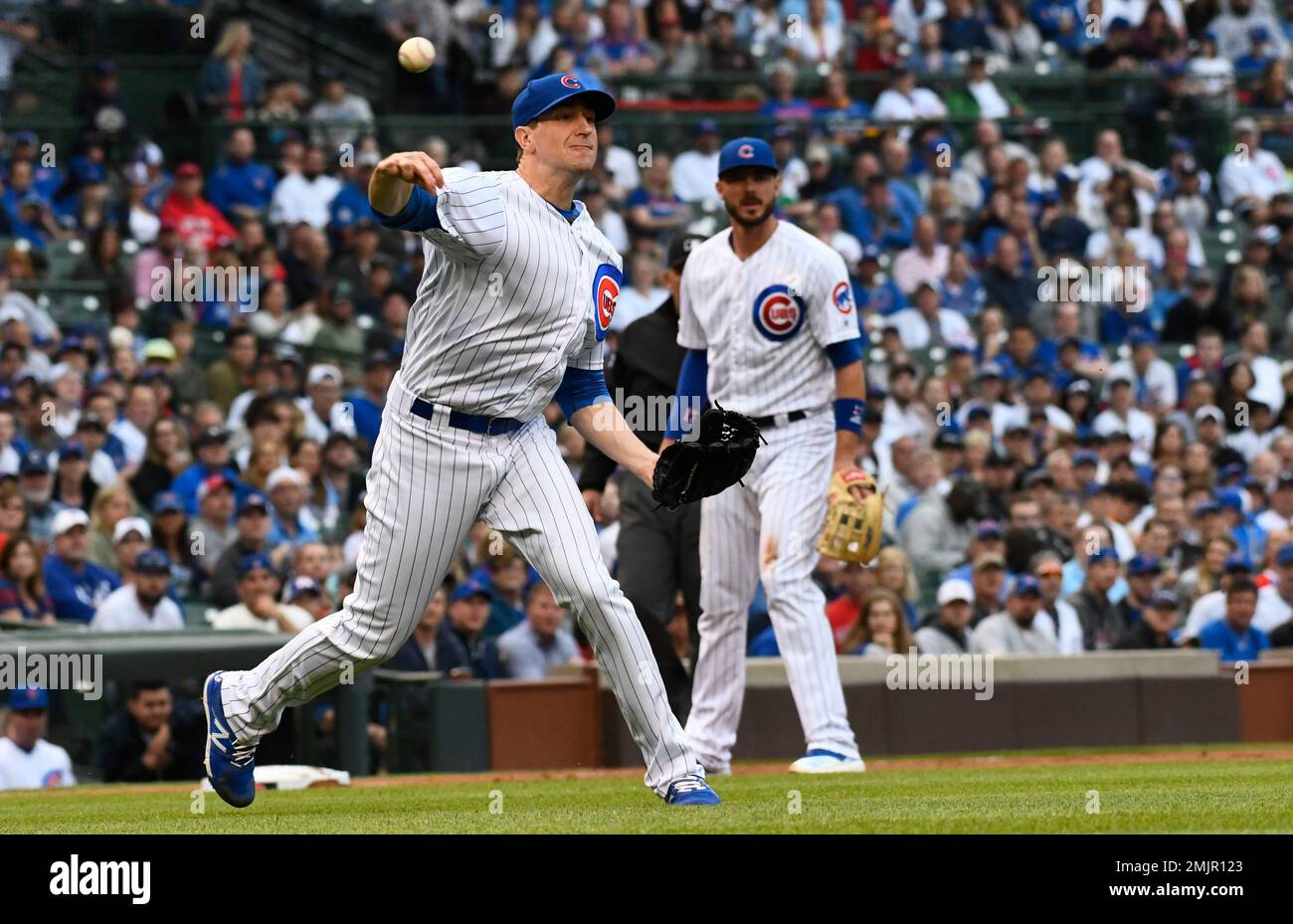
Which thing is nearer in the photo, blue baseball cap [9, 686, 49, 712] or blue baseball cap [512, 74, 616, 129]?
blue baseball cap [512, 74, 616, 129]

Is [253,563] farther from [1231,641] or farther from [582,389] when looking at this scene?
[1231,641]

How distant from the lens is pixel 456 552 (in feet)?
19.9

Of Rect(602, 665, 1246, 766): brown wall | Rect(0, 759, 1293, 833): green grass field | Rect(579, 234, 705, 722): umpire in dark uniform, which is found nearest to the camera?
Rect(0, 759, 1293, 833): green grass field

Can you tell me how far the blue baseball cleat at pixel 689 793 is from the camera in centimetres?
613

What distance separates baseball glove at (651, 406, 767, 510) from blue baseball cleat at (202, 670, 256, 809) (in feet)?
4.62

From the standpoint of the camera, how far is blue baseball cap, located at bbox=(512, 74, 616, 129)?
6066mm

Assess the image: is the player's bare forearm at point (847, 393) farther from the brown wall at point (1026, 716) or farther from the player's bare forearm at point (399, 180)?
the player's bare forearm at point (399, 180)

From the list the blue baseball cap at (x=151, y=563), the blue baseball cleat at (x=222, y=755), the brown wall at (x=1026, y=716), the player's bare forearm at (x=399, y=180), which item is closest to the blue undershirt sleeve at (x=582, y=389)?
the player's bare forearm at (x=399, y=180)

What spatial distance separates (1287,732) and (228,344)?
697 cm

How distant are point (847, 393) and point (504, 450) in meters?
2.38

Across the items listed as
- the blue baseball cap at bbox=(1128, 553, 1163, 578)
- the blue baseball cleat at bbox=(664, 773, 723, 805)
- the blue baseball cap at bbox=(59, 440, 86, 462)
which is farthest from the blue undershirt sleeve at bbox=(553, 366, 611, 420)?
the blue baseball cap at bbox=(1128, 553, 1163, 578)

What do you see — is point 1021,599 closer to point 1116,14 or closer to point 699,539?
point 699,539

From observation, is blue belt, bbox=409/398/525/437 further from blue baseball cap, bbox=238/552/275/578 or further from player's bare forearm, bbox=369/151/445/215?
blue baseball cap, bbox=238/552/275/578

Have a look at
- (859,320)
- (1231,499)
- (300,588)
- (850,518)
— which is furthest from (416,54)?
(1231,499)
